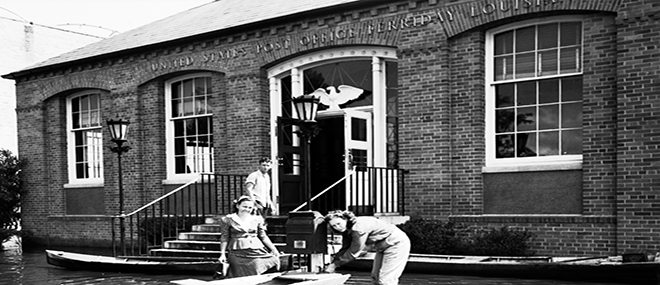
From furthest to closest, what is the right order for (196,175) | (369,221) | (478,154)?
(196,175), (478,154), (369,221)

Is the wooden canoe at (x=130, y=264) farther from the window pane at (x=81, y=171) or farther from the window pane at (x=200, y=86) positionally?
the window pane at (x=81, y=171)

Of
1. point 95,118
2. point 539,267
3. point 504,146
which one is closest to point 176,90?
point 95,118

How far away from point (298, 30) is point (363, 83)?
1.90m

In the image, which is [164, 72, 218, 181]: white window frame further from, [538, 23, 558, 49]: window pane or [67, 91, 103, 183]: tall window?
[538, 23, 558, 49]: window pane

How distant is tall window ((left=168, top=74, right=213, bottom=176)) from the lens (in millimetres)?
16719

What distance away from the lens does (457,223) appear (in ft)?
41.3

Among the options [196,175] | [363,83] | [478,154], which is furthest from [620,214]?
[196,175]

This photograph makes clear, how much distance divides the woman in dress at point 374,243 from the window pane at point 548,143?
5900 millimetres

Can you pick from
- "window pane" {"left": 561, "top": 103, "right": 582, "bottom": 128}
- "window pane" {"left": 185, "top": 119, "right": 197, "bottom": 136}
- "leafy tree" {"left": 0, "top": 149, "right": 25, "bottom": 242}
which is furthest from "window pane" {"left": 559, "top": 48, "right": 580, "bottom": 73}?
"leafy tree" {"left": 0, "top": 149, "right": 25, "bottom": 242}

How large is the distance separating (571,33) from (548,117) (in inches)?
59.6

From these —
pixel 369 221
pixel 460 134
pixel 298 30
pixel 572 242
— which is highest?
pixel 298 30

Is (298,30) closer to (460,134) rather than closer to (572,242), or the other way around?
(460,134)

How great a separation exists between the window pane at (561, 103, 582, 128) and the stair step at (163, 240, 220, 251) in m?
6.85

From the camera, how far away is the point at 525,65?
12.2 meters
